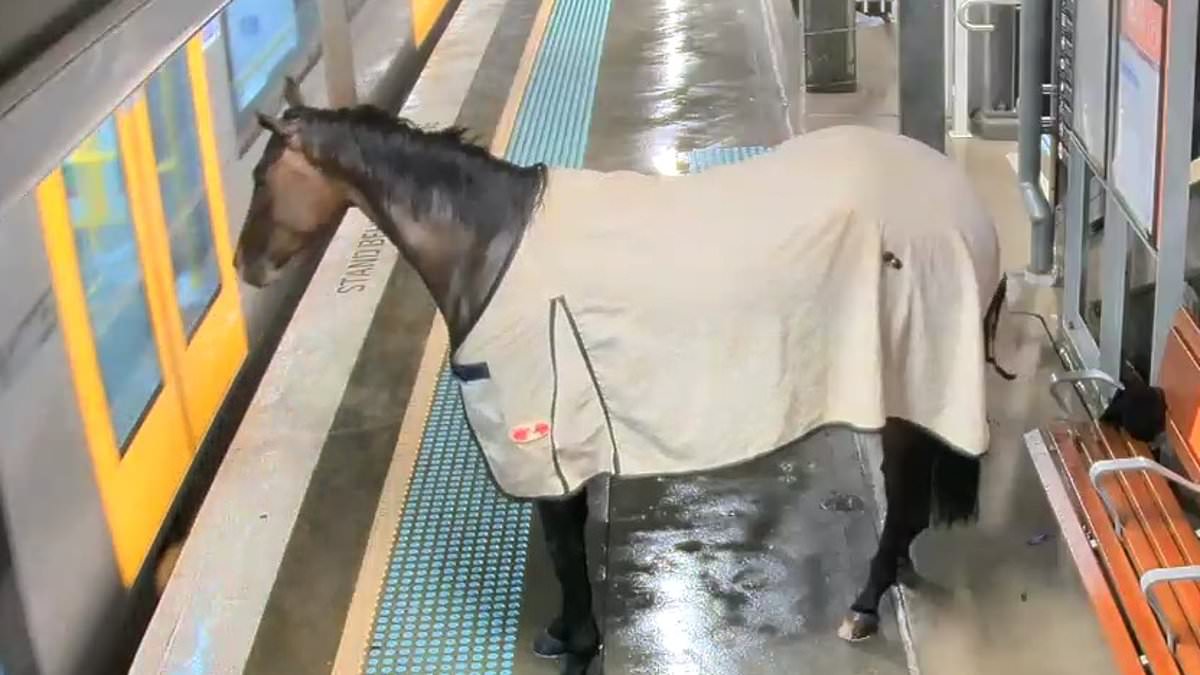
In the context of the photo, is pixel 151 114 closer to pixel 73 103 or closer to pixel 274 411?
pixel 274 411

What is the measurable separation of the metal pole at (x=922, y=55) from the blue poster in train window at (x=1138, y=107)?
4.52 feet

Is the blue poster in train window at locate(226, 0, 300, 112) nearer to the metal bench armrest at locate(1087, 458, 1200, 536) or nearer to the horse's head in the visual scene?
the horse's head

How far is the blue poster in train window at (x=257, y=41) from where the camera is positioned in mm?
7156

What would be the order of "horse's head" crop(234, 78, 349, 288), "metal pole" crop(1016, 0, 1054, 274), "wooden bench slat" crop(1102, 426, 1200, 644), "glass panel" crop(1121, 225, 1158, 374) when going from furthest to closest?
"metal pole" crop(1016, 0, 1054, 274)
"glass panel" crop(1121, 225, 1158, 374)
"horse's head" crop(234, 78, 349, 288)
"wooden bench slat" crop(1102, 426, 1200, 644)

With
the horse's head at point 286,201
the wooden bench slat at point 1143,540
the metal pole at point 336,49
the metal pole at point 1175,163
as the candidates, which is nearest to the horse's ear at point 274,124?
the horse's head at point 286,201

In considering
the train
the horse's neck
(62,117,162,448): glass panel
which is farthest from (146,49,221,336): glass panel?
the horse's neck

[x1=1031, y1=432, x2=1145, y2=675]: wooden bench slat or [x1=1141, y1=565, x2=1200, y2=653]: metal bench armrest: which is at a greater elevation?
[x1=1141, y1=565, x2=1200, y2=653]: metal bench armrest

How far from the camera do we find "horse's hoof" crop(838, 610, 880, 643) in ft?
11.7

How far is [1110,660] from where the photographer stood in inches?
131

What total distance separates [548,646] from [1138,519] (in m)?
1.37

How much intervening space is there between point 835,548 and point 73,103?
8.52 ft

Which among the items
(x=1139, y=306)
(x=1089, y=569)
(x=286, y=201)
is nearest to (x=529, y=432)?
(x=286, y=201)

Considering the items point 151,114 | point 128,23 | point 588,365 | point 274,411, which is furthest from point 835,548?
point 151,114

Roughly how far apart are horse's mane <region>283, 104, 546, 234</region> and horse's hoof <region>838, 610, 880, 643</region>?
49.6 inches
